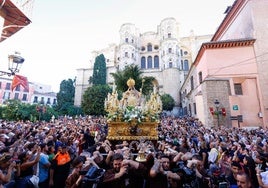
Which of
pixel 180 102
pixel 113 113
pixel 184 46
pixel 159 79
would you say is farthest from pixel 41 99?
pixel 113 113

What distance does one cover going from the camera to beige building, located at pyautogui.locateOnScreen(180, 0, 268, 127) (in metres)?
15.4

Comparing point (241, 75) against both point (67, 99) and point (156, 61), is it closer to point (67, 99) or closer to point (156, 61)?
point (156, 61)

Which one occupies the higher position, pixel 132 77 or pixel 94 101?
pixel 132 77

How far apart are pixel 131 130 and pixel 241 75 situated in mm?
13710

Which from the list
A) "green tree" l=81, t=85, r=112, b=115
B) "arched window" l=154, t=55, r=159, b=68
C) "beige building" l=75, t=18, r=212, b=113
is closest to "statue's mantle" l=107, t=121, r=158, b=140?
"green tree" l=81, t=85, r=112, b=115

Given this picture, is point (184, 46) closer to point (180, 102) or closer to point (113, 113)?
point (180, 102)

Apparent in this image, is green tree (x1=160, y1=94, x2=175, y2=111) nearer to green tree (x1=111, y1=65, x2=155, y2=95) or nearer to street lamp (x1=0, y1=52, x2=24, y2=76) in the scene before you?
green tree (x1=111, y1=65, x2=155, y2=95)

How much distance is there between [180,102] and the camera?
148ft

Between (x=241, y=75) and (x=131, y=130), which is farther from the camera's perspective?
(x=241, y=75)

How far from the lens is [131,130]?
8266 mm

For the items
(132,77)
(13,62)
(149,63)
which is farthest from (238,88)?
(149,63)

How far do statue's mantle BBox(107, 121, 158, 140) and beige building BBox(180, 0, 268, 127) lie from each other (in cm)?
916

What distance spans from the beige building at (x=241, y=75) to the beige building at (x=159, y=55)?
27.8 meters

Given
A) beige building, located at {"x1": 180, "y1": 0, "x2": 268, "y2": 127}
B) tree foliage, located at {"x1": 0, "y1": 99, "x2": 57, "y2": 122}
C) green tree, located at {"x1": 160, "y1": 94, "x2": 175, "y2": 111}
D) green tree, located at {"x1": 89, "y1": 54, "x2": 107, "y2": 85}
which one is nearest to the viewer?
beige building, located at {"x1": 180, "y1": 0, "x2": 268, "y2": 127}
